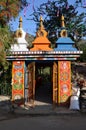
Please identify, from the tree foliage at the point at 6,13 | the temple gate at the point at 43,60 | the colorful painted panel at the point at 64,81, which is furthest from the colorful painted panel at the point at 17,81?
the tree foliage at the point at 6,13

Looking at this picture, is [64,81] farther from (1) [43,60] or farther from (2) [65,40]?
(2) [65,40]

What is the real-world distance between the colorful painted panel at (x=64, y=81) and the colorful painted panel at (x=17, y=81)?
1906 millimetres

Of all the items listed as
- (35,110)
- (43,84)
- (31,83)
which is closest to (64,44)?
(31,83)

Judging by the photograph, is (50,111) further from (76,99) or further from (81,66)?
(81,66)

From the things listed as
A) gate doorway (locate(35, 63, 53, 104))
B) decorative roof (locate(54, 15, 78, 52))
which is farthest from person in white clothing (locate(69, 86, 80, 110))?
decorative roof (locate(54, 15, 78, 52))

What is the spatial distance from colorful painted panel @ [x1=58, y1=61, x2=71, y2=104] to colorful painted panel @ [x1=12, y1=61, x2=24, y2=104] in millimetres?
1906

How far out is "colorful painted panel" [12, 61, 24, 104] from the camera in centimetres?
1875

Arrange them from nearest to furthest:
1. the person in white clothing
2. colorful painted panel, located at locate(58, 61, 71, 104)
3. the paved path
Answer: the paved path < the person in white clothing < colorful painted panel, located at locate(58, 61, 71, 104)

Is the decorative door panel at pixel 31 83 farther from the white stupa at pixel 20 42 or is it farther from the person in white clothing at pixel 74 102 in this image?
the person in white clothing at pixel 74 102

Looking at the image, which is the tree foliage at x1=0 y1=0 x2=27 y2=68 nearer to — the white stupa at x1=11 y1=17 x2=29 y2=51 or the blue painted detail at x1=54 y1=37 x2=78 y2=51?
the white stupa at x1=11 y1=17 x2=29 y2=51

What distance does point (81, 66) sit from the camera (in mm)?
32875

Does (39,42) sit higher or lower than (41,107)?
higher

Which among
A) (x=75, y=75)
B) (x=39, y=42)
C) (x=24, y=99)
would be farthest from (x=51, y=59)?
(x=75, y=75)

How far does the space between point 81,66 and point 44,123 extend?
1954 cm
